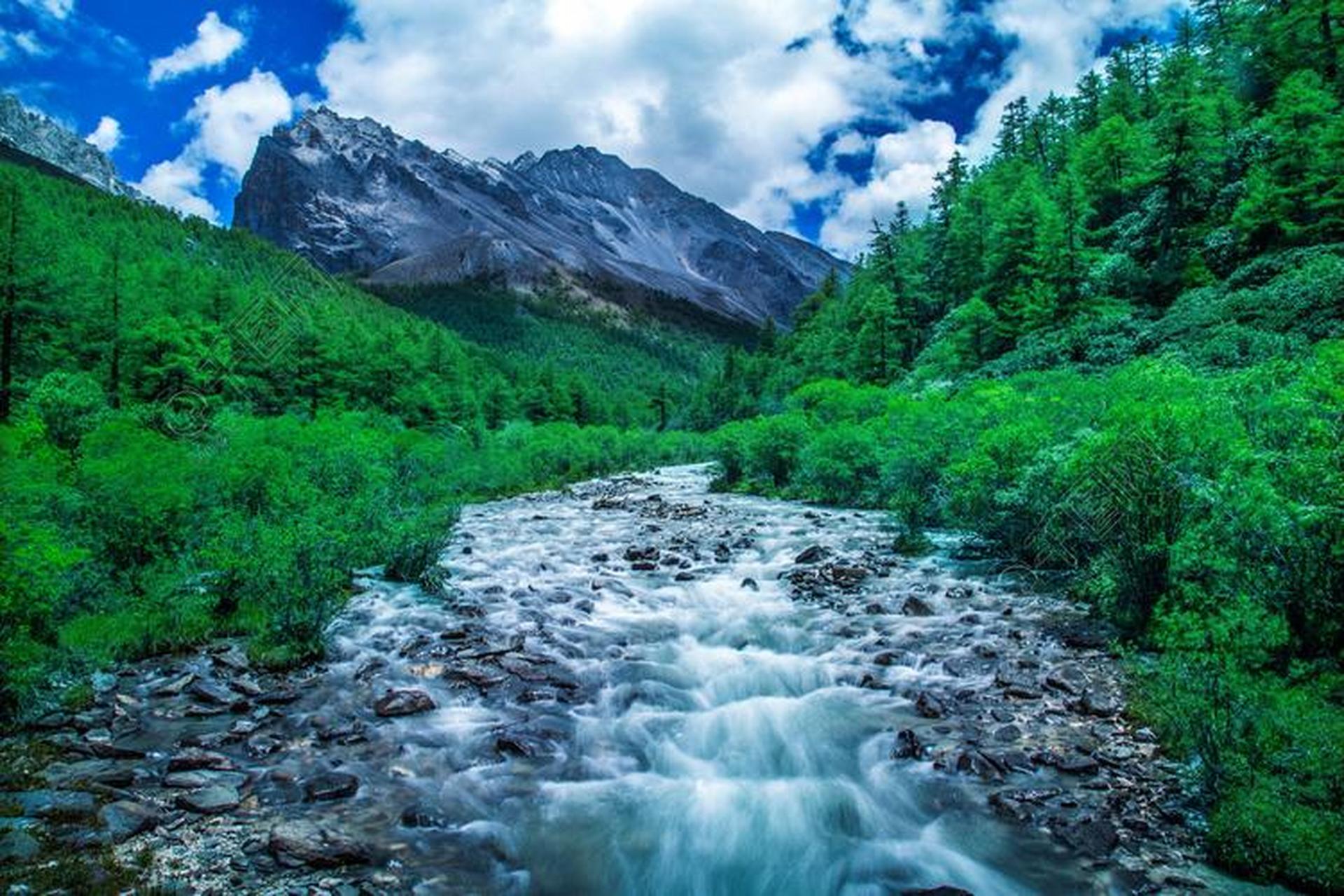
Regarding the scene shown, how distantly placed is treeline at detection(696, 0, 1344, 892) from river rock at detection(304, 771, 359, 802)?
798 centimetres

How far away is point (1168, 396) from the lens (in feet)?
44.2

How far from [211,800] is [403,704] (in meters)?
2.67

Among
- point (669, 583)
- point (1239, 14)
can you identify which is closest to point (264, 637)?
point (669, 583)

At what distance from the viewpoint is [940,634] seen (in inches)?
460

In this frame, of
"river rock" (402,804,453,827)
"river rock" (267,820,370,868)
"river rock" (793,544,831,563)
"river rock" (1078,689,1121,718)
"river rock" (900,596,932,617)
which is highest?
"river rock" (793,544,831,563)

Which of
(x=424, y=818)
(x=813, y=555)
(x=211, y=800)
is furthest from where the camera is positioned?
(x=813, y=555)

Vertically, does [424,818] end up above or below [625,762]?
above

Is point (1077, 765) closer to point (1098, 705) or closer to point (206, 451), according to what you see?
point (1098, 705)

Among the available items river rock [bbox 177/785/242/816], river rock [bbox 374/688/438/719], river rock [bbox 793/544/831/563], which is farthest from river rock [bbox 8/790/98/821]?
river rock [bbox 793/544/831/563]

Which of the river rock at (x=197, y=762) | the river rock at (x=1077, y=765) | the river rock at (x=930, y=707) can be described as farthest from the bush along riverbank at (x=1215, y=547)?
the river rock at (x=197, y=762)

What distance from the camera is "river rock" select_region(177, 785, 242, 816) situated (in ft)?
21.2

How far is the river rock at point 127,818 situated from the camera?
592 centimetres

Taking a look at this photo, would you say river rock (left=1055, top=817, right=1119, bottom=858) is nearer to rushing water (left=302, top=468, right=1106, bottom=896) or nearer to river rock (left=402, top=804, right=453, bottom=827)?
rushing water (left=302, top=468, right=1106, bottom=896)

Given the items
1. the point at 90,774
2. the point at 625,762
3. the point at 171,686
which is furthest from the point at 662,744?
the point at 171,686
